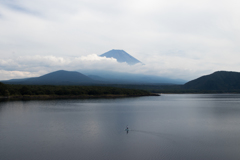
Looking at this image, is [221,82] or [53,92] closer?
[53,92]

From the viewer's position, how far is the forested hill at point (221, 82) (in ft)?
581

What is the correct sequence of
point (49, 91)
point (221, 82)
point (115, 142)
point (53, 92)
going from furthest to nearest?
point (221, 82) → point (53, 92) → point (49, 91) → point (115, 142)

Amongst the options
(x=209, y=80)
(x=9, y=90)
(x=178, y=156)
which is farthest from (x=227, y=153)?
(x=209, y=80)

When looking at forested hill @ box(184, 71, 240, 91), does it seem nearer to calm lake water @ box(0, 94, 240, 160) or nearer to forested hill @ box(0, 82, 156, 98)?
forested hill @ box(0, 82, 156, 98)

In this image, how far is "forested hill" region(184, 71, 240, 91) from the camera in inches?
6970

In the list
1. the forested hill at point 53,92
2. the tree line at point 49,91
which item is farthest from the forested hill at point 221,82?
the forested hill at point 53,92

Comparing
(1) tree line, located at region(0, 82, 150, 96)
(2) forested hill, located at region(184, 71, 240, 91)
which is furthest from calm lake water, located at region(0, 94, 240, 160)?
(2) forested hill, located at region(184, 71, 240, 91)

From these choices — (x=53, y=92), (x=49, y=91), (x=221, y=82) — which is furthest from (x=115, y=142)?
(x=221, y=82)

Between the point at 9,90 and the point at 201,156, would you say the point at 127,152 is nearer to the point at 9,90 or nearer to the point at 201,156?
the point at 201,156

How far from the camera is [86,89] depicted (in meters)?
92.1

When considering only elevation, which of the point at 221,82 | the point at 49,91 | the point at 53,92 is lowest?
the point at 53,92

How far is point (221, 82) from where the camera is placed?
18362cm

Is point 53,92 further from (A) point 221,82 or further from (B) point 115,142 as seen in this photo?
(A) point 221,82

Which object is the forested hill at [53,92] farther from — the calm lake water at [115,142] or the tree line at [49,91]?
the calm lake water at [115,142]
